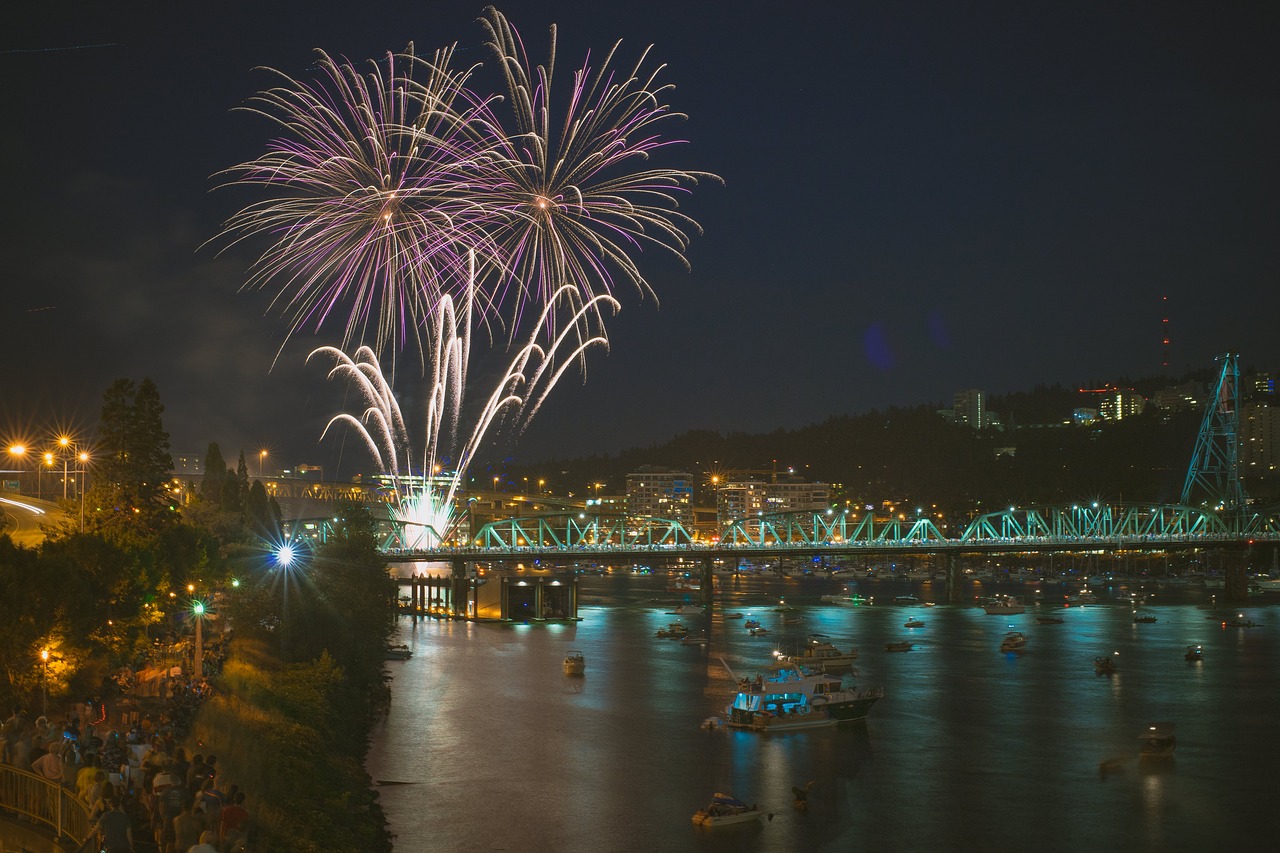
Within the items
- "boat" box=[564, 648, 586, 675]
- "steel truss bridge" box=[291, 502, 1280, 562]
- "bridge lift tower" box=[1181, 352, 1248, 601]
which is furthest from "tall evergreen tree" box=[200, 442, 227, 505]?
"bridge lift tower" box=[1181, 352, 1248, 601]

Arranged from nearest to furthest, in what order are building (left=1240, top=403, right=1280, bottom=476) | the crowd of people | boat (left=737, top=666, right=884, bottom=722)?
the crowd of people → boat (left=737, top=666, right=884, bottom=722) → building (left=1240, top=403, right=1280, bottom=476)

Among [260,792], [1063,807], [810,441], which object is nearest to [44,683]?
[260,792]


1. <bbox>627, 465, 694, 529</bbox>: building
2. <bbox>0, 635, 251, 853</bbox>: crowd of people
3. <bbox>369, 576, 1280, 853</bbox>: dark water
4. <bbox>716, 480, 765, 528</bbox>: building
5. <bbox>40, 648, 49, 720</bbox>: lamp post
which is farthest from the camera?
<bbox>627, 465, 694, 529</bbox>: building

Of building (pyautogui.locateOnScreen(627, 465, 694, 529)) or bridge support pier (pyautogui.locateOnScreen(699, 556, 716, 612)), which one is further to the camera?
building (pyautogui.locateOnScreen(627, 465, 694, 529))

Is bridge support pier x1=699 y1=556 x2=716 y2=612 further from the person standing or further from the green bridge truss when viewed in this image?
the person standing

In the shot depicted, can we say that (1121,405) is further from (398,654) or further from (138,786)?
(138,786)

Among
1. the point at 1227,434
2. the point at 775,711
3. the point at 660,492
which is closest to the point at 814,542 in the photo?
the point at 1227,434
